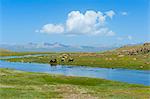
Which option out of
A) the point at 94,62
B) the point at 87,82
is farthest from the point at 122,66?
the point at 87,82

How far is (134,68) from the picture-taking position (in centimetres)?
12750

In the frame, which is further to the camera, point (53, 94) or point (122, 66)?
point (122, 66)

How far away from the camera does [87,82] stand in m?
72.0

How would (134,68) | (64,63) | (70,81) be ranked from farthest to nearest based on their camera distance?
(64,63), (134,68), (70,81)

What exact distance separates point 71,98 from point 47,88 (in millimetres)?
10146

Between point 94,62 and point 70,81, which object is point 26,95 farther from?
point 94,62

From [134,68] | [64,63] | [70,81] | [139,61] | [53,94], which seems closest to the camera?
[53,94]

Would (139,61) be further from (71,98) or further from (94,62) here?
(71,98)

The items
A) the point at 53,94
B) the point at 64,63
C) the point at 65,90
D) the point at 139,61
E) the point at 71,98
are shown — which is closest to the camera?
the point at 71,98

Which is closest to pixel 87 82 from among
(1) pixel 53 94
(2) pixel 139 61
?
(1) pixel 53 94

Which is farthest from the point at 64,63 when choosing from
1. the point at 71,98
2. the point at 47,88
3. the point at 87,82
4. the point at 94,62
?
the point at 71,98

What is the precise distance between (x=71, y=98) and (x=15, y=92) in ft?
28.5

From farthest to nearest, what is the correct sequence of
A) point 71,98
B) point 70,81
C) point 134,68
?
point 134,68 < point 70,81 < point 71,98

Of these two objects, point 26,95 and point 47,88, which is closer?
point 26,95
